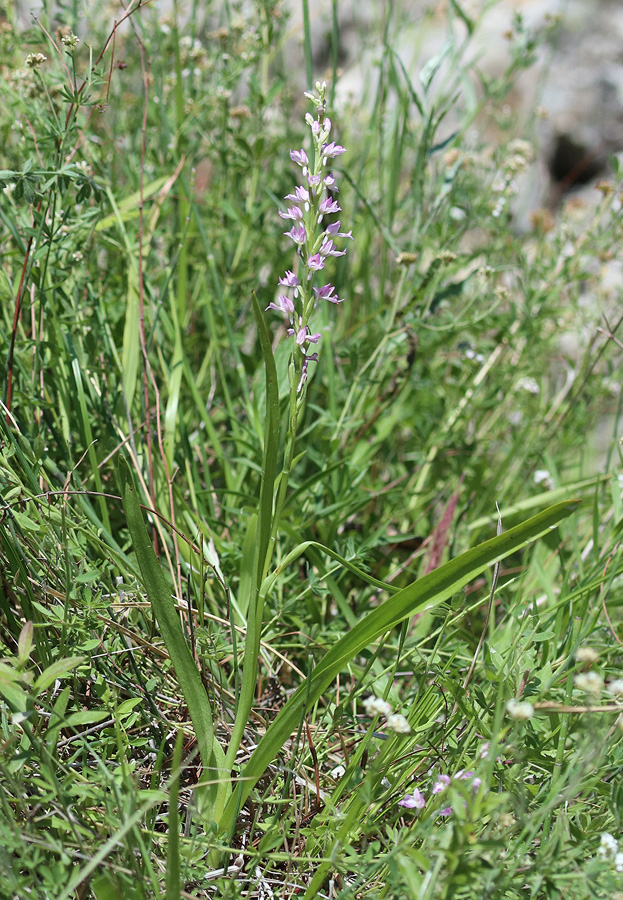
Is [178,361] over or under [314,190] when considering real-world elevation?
under

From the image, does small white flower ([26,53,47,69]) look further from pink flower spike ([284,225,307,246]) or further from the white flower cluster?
the white flower cluster

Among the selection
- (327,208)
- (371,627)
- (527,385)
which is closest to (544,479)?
(527,385)

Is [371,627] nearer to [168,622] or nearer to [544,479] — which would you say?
[168,622]

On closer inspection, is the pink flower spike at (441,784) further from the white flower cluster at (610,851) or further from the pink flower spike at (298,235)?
the pink flower spike at (298,235)

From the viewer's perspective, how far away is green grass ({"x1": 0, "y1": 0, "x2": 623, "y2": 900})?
0.91 metres

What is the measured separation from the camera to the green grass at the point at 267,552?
2.98ft

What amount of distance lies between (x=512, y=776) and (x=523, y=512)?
3.13 feet

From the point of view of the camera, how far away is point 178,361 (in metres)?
1.61

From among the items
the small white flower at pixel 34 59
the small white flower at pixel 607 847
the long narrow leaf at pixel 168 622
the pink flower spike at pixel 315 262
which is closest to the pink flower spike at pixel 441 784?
the small white flower at pixel 607 847

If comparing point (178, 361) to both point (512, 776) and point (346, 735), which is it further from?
point (512, 776)

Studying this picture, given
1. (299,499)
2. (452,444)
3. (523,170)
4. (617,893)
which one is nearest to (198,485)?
(299,499)

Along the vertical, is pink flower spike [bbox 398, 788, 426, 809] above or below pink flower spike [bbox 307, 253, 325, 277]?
below

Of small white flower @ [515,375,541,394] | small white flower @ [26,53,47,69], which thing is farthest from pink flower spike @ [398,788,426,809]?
small white flower @ [26,53,47,69]

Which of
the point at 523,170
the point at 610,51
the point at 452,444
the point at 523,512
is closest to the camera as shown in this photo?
the point at 523,512
